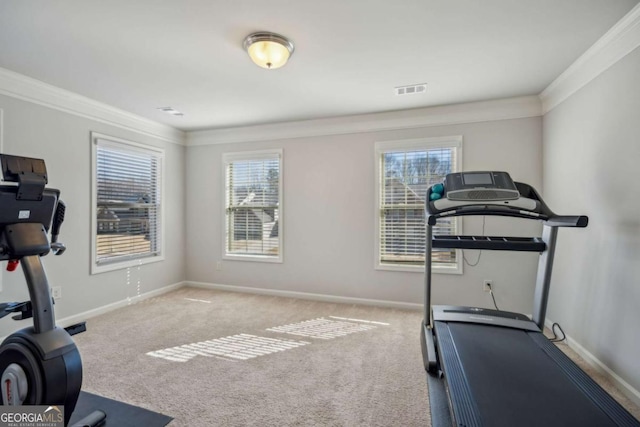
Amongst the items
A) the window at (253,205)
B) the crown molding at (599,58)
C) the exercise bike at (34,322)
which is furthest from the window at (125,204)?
the crown molding at (599,58)

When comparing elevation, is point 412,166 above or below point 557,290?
above

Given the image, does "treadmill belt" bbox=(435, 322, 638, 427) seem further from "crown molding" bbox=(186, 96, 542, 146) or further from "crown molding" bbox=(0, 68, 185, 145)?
"crown molding" bbox=(0, 68, 185, 145)

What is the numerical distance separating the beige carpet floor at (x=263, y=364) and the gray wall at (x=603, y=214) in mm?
341

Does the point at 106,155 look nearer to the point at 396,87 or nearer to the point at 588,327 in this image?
the point at 396,87

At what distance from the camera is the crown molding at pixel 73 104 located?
2.68 m

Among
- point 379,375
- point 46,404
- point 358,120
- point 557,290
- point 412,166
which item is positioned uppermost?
Answer: point 358,120

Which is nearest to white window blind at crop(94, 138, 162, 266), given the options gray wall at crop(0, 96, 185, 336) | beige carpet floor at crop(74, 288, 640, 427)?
gray wall at crop(0, 96, 185, 336)

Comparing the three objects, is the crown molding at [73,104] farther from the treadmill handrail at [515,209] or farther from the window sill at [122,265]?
the treadmill handrail at [515,209]

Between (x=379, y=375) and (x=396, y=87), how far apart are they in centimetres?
257

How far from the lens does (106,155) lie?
3.57m

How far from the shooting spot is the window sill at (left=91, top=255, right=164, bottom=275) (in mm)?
3430

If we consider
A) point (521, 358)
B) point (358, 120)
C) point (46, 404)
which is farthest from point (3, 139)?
point (521, 358)

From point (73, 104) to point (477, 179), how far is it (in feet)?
12.9

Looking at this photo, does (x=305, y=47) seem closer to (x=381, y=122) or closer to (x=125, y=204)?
(x=381, y=122)
